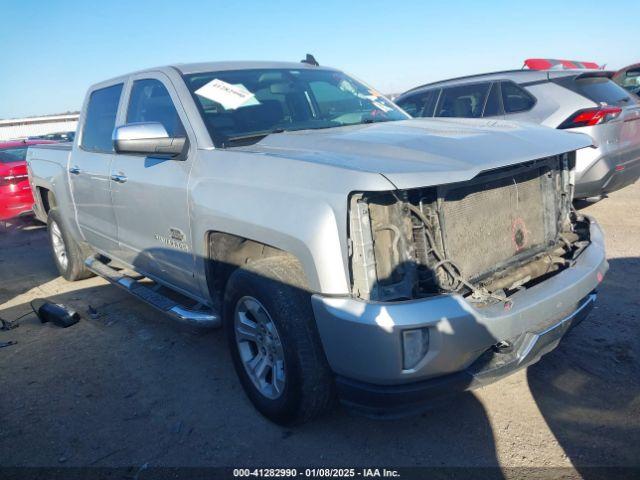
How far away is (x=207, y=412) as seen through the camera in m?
3.08

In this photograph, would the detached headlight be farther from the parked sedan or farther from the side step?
the parked sedan

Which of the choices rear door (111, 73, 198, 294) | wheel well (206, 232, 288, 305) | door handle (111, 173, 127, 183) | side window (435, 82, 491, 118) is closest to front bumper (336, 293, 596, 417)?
wheel well (206, 232, 288, 305)

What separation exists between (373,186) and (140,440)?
198cm

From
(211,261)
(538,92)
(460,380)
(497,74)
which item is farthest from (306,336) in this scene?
(497,74)

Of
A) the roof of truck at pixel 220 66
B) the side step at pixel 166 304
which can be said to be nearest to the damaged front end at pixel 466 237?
the side step at pixel 166 304

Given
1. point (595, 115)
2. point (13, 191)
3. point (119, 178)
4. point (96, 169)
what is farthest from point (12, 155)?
point (595, 115)

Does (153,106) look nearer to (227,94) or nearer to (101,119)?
(227,94)

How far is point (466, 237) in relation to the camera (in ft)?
8.30

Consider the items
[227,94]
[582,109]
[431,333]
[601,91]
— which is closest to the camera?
[431,333]

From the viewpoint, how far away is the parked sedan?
18.6 ft

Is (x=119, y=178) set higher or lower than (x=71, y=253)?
higher

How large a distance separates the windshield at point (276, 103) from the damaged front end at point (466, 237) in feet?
4.03

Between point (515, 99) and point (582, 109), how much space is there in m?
0.88

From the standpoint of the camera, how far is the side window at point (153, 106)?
3.41 m
